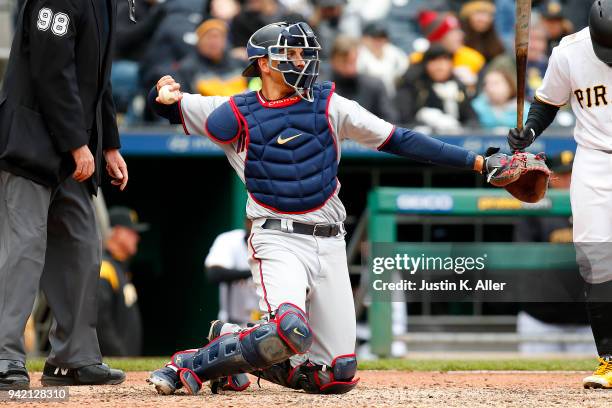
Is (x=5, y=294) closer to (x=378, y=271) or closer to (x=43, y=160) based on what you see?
(x=43, y=160)

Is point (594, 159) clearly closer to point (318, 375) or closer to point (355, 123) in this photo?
point (355, 123)

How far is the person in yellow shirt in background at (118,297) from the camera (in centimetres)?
874

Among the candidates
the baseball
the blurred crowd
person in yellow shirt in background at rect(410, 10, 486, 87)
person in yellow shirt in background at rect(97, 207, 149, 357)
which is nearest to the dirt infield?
the baseball

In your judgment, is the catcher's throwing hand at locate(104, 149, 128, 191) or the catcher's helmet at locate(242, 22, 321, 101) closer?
the catcher's helmet at locate(242, 22, 321, 101)

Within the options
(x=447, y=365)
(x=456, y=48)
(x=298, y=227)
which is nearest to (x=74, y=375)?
(x=298, y=227)

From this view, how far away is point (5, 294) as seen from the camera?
4.84 m

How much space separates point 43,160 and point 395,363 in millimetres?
2942

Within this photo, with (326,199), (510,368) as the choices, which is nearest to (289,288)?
(326,199)

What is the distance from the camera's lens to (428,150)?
508 cm

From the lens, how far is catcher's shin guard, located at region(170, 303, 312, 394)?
4.63 m

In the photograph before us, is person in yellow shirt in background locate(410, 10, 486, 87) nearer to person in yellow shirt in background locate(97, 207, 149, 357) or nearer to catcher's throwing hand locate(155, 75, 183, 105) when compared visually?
person in yellow shirt in background locate(97, 207, 149, 357)

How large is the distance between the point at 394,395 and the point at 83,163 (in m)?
1.55

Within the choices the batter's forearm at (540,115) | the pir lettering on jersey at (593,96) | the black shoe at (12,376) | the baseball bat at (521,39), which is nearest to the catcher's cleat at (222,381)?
the black shoe at (12,376)

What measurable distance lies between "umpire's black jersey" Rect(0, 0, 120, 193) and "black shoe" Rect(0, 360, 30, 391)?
0.74m
